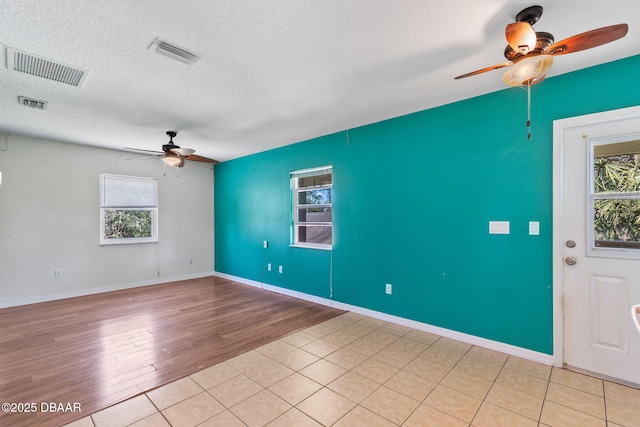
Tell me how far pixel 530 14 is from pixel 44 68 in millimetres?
3680

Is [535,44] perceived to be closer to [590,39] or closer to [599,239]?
[590,39]

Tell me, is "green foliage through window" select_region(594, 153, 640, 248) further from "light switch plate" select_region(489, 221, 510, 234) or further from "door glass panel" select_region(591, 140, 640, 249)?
"light switch plate" select_region(489, 221, 510, 234)

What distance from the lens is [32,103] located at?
3.09m

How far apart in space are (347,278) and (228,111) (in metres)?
2.71

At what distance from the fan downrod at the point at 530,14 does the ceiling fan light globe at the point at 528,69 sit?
290mm

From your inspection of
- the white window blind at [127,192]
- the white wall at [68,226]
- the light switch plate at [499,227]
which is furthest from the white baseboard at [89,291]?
the light switch plate at [499,227]

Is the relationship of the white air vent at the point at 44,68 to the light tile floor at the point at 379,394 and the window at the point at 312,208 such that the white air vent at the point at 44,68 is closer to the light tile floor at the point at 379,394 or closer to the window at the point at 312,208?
the light tile floor at the point at 379,394

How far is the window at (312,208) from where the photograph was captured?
4.47 meters

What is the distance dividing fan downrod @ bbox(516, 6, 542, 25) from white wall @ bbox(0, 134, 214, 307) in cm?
530

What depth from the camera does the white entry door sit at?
7.39ft

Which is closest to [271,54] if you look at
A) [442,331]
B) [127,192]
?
[442,331]

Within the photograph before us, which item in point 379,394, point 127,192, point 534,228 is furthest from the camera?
point 127,192

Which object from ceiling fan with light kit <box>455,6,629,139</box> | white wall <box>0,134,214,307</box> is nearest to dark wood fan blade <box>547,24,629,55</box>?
ceiling fan with light kit <box>455,6,629,139</box>

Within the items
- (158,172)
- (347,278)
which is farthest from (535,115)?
(158,172)
